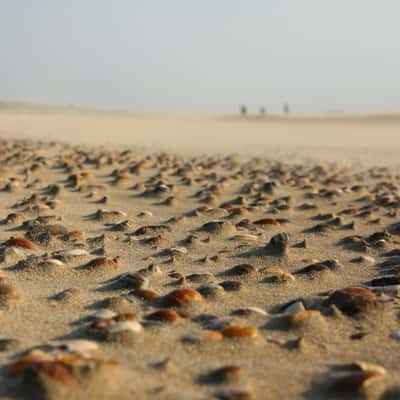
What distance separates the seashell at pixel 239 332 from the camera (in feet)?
6.17

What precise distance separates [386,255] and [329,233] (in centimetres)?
57

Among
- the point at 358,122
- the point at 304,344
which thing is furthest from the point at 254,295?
the point at 358,122

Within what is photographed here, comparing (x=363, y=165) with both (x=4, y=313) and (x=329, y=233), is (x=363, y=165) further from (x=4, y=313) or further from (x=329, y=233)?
(x=4, y=313)

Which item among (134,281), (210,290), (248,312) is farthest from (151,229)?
(248,312)

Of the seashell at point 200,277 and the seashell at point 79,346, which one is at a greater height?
the seashell at point 79,346

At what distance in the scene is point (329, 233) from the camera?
3570 mm

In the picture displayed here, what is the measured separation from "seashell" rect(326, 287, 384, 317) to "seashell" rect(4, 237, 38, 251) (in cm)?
145

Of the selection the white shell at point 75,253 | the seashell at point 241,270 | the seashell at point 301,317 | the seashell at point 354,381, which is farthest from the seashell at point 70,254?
the seashell at point 354,381

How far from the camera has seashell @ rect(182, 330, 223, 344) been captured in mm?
1846

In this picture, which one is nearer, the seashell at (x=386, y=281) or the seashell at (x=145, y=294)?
the seashell at (x=145, y=294)

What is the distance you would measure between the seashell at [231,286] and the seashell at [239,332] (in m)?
0.47

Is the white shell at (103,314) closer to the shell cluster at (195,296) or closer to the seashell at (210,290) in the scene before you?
the shell cluster at (195,296)

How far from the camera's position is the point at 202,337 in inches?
73.1

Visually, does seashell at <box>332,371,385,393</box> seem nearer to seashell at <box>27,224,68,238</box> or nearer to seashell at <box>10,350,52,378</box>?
seashell at <box>10,350,52,378</box>
